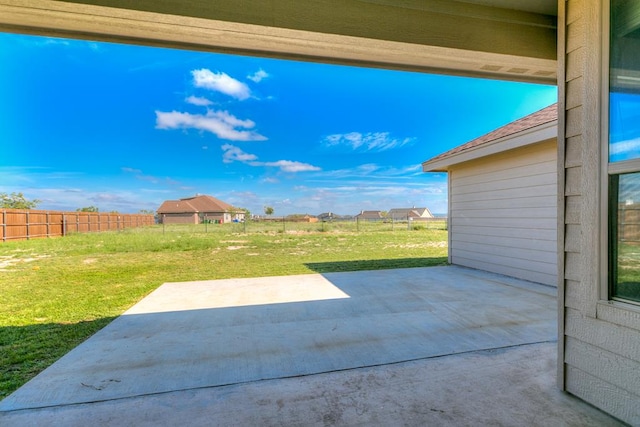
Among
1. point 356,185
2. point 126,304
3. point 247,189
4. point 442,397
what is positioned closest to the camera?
point 442,397

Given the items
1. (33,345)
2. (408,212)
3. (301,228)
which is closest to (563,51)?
(33,345)

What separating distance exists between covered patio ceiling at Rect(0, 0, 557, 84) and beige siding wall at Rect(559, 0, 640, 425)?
14.7 inches

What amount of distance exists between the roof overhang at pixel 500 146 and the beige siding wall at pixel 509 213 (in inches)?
9.4

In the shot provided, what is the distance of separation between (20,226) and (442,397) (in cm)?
1656

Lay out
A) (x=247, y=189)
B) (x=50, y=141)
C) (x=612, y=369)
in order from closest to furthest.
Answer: (x=612, y=369) < (x=50, y=141) < (x=247, y=189)

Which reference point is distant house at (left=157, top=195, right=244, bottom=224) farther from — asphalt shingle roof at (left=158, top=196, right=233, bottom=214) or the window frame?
the window frame

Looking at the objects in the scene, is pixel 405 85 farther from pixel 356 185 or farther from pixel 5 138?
pixel 5 138

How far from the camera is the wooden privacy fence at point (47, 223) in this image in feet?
38.0

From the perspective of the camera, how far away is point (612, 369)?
57.2 inches

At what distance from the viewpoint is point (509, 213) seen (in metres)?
5.12

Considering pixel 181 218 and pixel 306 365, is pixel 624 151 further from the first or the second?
pixel 181 218

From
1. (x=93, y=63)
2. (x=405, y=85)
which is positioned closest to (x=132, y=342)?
(x=405, y=85)

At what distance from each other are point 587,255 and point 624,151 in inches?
20.4

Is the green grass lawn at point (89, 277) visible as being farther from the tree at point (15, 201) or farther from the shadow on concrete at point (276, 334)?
the tree at point (15, 201)
